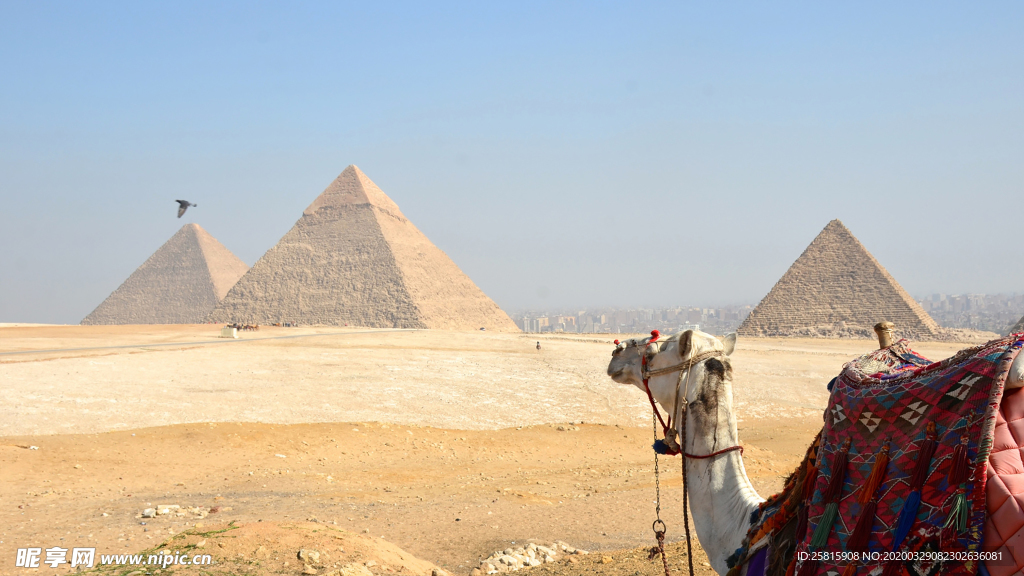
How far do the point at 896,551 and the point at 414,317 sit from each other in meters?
101

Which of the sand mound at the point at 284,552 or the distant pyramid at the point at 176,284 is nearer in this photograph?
the sand mound at the point at 284,552

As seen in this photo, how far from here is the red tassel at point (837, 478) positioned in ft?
7.12

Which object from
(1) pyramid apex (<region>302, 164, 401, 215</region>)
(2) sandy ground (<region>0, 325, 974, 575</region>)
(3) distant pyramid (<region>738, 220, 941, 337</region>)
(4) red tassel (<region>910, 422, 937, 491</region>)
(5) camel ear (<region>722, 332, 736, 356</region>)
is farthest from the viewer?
(1) pyramid apex (<region>302, 164, 401, 215</region>)

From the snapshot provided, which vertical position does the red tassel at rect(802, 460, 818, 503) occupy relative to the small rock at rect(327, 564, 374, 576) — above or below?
above

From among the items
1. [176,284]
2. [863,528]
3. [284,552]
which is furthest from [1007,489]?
[176,284]

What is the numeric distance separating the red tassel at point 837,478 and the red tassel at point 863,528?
0.11m

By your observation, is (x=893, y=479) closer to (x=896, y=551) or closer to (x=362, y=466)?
(x=896, y=551)

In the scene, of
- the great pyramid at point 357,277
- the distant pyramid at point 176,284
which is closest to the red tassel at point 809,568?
the great pyramid at point 357,277

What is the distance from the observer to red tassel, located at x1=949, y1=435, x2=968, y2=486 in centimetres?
184

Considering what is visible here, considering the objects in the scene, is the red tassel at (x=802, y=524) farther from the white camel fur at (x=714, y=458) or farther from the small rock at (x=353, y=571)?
the small rock at (x=353, y=571)

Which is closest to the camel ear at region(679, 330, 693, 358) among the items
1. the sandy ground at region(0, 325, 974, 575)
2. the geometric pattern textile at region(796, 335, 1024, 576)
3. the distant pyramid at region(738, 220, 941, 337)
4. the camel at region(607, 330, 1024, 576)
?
the camel at region(607, 330, 1024, 576)

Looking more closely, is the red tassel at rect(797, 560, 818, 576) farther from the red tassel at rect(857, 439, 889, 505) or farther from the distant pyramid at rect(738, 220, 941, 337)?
the distant pyramid at rect(738, 220, 941, 337)

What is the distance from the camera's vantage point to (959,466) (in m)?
1.85

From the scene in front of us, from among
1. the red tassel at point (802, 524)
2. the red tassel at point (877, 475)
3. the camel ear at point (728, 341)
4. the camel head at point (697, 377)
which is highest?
the camel ear at point (728, 341)
